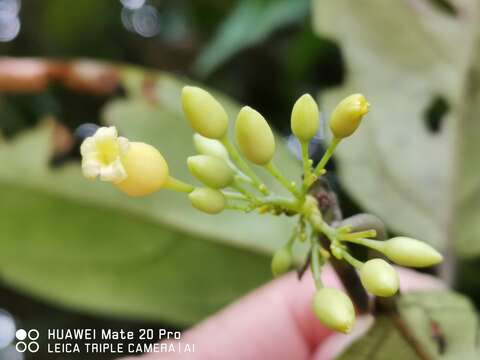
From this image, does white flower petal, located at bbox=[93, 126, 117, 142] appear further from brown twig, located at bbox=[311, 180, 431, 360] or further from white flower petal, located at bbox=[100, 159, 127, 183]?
brown twig, located at bbox=[311, 180, 431, 360]

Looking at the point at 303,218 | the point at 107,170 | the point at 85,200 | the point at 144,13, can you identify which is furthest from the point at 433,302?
the point at 144,13

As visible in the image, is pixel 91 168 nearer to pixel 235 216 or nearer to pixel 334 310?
pixel 334 310

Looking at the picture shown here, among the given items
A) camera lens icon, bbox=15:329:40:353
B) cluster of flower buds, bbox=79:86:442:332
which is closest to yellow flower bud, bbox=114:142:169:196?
cluster of flower buds, bbox=79:86:442:332

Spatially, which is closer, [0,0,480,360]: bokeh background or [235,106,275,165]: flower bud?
[235,106,275,165]: flower bud

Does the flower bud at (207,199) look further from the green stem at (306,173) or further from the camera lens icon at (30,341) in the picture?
the camera lens icon at (30,341)

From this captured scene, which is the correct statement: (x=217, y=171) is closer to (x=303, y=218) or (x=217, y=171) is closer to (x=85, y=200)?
(x=303, y=218)

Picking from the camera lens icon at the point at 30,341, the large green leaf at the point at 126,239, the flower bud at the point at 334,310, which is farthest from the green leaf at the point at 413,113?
the camera lens icon at the point at 30,341

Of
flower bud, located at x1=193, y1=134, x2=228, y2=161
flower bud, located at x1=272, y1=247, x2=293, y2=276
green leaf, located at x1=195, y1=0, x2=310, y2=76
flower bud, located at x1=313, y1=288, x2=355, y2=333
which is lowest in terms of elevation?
flower bud, located at x1=313, y1=288, x2=355, y2=333
